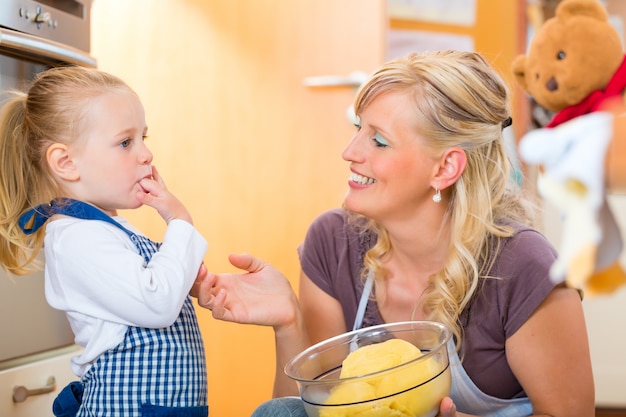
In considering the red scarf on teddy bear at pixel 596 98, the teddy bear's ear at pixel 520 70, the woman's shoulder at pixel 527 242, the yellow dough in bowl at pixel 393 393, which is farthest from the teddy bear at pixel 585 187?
the teddy bear's ear at pixel 520 70

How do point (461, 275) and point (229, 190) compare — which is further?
point (229, 190)

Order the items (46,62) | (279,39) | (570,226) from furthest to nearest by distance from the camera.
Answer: (279,39)
(46,62)
(570,226)

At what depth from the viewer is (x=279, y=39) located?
2475 millimetres

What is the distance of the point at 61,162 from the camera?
1260 mm

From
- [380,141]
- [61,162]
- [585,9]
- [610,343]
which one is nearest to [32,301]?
[61,162]

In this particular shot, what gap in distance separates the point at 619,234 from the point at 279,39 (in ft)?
6.70

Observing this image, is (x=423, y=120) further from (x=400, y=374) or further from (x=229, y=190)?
(x=229, y=190)

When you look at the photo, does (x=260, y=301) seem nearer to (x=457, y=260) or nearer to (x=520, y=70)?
(x=457, y=260)

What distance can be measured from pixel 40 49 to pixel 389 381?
2.93 feet

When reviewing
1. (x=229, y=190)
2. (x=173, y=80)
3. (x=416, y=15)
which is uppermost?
(x=416, y=15)

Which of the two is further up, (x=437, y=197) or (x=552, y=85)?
(x=552, y=85)

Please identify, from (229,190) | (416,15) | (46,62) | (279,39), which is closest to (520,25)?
(416,15)

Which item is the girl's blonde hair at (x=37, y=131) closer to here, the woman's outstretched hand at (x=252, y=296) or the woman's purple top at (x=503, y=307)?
the woman's outstretched hand at (x=252, y=296)

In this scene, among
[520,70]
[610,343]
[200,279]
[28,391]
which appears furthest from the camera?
[610,343]
